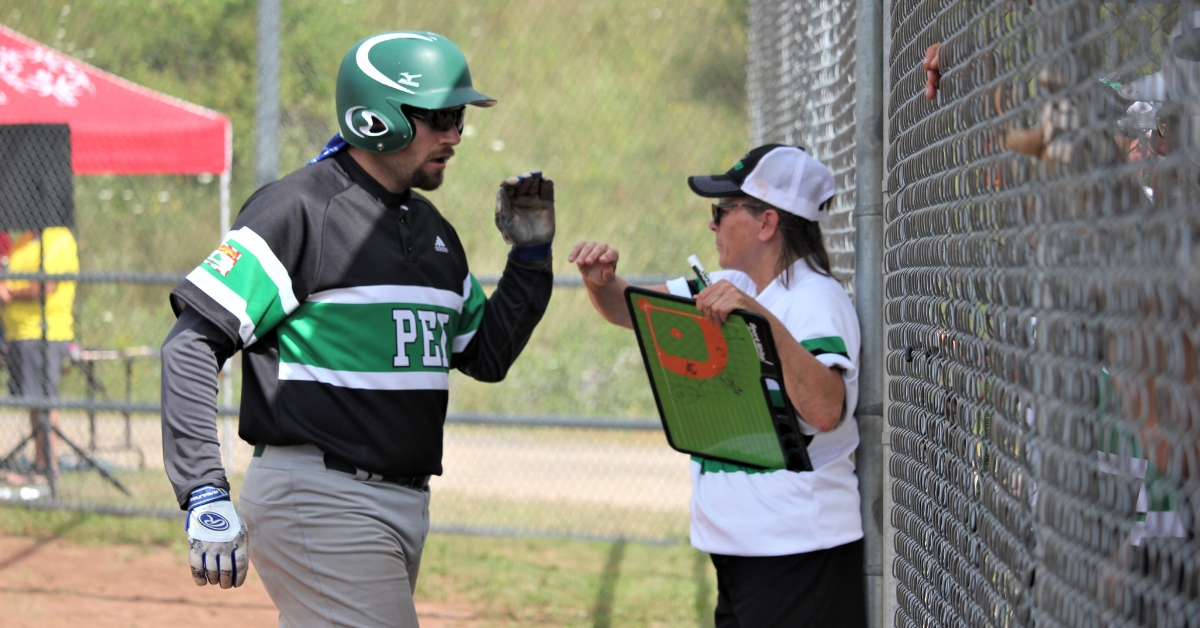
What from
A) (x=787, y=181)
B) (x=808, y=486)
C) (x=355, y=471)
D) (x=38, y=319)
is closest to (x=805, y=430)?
(x=808, y=486)

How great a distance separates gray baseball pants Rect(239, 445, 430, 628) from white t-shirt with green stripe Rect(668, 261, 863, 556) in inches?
Result: 32.5

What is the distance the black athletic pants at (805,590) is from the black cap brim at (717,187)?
0.96 metres

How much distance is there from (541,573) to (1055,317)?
488 centimetres

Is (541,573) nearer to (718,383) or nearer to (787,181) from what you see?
(718,383)

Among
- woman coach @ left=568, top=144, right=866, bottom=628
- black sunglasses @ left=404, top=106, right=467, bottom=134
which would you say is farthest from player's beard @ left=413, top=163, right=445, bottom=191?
woman coach @ left=568, top=144, right=866, bottom=628

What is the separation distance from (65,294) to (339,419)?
227 inches

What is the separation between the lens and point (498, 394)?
9.70 metres

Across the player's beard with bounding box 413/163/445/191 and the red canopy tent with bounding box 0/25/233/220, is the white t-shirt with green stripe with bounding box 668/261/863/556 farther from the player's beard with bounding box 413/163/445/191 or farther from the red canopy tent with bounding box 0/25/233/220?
the red canopy tent with bounding box 0/25/233/220

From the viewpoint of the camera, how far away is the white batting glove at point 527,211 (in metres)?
3.16

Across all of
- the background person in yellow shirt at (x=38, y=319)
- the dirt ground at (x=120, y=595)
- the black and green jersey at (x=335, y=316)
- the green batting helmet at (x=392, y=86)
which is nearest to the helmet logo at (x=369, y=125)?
the green batting helmet at (x=392, y=86)

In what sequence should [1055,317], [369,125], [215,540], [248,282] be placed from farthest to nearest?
[369,125], [248,282], [215,540], [1055,317]

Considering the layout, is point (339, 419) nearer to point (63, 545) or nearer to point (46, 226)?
point (63, 545)

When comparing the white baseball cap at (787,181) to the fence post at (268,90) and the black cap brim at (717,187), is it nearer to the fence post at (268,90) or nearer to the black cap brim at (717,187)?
the black cap brim at (717,187)

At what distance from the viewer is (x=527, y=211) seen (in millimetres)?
3213
